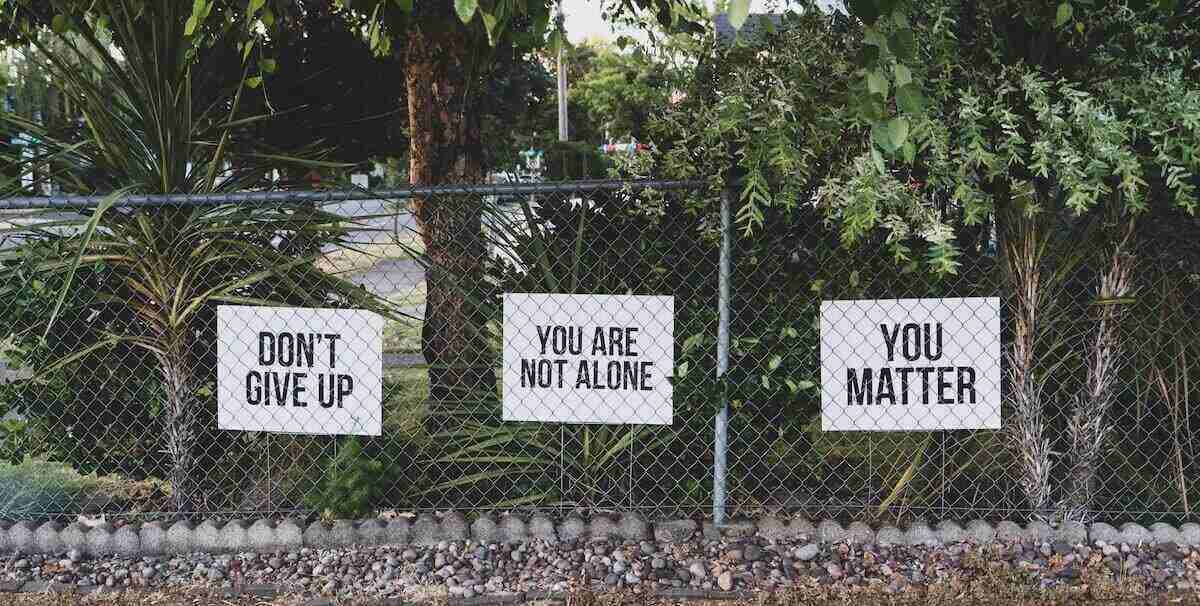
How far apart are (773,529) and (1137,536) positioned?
57.5 inches

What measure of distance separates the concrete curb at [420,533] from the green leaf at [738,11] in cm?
259

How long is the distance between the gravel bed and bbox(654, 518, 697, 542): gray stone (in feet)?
0.10

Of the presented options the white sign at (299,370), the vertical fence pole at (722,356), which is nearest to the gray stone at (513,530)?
Answer: the white sign at (299,370)

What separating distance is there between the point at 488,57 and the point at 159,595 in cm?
Result: 281

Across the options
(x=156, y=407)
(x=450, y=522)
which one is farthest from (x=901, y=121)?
(x=156, y=407)

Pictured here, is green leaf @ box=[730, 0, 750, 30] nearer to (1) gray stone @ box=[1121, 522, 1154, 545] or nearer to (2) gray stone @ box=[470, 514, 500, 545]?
(2) gray stone @ box=[470, 514, 500, 545]

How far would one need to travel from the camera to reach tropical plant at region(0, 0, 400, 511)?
14.4 ft

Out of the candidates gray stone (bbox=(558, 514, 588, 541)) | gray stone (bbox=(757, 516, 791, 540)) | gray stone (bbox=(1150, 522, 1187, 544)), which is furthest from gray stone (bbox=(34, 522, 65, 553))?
gray stone (bbox=(1150, 522, 1187, 544))

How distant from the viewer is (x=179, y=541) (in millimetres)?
4375

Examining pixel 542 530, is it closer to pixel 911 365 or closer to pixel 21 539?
pixel 911 365

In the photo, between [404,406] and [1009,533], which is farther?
[404,406]

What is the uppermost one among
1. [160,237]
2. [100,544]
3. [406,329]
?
[160,237]

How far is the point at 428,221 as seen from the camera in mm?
4922

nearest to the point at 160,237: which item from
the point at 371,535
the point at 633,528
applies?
the point at 371,535
